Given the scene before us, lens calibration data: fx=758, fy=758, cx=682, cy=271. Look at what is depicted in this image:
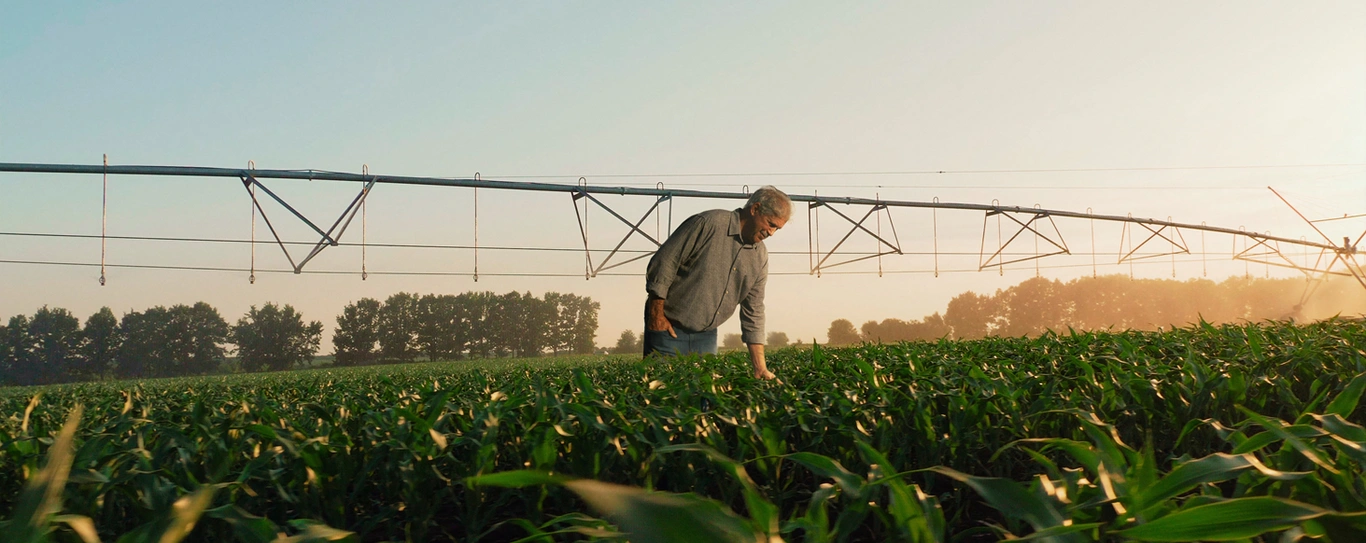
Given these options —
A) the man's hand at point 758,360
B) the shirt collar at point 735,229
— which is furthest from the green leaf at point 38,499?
the shirt collar at point 735,229

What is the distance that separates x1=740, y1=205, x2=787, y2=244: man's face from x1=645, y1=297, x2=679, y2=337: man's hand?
36.1 inches

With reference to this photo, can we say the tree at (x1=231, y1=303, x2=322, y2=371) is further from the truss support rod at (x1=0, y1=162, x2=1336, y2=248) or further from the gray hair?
the gray hair

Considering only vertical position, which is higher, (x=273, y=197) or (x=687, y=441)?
(x=273, y=197)

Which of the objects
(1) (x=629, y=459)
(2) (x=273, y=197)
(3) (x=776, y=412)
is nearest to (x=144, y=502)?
(1) (x=629, y=459)

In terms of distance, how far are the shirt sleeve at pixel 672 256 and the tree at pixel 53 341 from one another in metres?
87.7

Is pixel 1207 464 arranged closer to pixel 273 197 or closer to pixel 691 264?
pixel 691 264

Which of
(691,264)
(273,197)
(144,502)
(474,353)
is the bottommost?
(474,353)

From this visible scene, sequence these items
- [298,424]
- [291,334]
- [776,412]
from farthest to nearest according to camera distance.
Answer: [291,334] < [298,424] < [776,412]

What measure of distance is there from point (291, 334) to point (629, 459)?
294ft

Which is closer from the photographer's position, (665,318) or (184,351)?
(665,318)

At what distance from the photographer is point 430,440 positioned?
1811 millimetres

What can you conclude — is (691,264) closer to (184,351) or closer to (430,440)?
(430,440)

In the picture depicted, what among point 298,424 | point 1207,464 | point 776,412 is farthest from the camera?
point 298,424

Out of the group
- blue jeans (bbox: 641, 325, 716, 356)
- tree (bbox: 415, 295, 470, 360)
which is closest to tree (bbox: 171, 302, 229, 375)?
tree (bbox: 415, 295, 470, 360)
